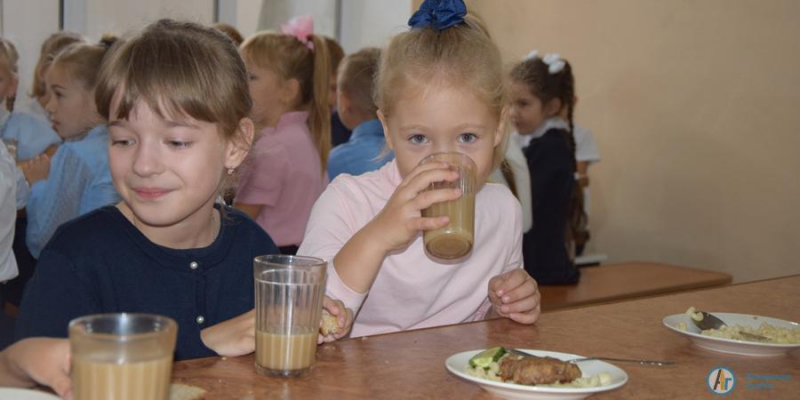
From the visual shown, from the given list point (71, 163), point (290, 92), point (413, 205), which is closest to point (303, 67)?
point (290, 92)

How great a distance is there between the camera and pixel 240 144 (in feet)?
6.28

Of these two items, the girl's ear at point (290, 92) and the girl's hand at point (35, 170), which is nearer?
the girl's hand at point (35, 170)

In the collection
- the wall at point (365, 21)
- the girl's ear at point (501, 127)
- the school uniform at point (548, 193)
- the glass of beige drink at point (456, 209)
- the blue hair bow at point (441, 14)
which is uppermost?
the wall at point (365, 21)

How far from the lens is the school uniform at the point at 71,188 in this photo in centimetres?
371

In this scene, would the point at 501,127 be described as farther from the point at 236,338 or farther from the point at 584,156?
the point at 584,156

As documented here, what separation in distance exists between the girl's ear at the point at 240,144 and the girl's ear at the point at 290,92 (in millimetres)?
2642

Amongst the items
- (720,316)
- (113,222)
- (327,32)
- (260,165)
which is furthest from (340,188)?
(327,32)

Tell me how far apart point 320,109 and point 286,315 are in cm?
341

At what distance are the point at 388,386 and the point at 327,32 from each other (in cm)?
713

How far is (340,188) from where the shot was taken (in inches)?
83.7

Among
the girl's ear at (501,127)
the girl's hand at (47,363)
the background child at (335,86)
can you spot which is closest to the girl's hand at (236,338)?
the girl's hand at (47,363)

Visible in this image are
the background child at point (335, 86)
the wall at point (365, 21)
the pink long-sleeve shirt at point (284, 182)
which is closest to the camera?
the pink long-sleeve shirt at point (284, 182)

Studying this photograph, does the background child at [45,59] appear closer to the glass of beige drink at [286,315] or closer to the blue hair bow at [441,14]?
the blue hair bow at [441,14]

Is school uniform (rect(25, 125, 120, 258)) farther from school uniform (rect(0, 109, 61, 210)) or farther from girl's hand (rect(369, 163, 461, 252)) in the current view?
girl's hand (rect(369, 163, 461, 252))
